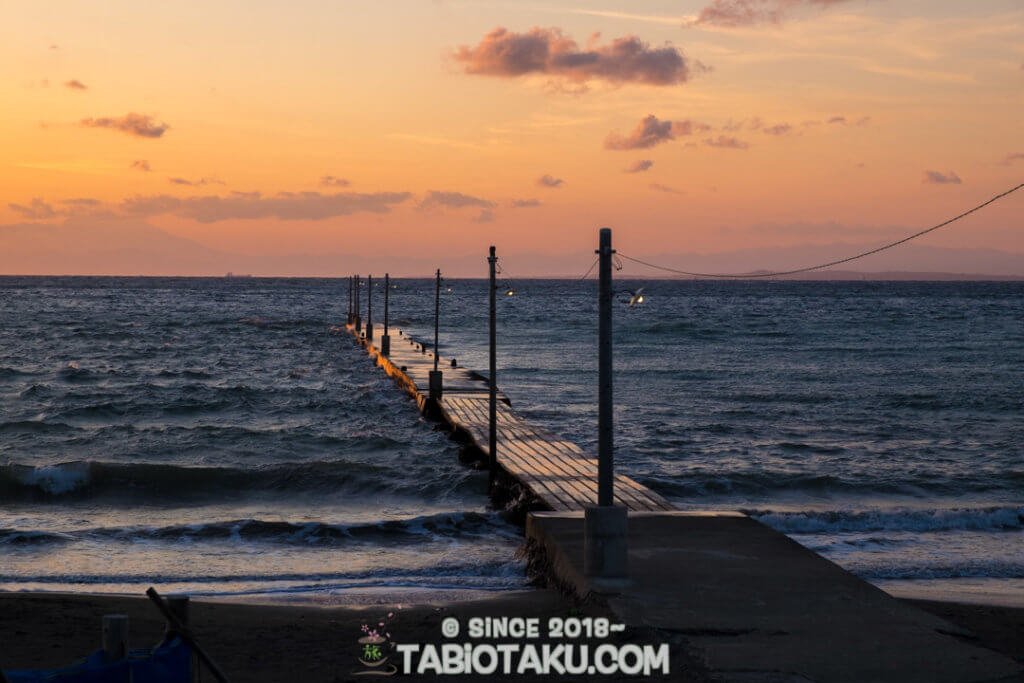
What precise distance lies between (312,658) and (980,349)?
184 feet

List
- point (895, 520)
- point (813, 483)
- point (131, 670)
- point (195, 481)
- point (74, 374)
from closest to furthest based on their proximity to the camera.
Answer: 1. point (131, 670)
2. point (895, 520)
3. point (813, 483)
4. point (195, 481)
5. point (74, 374)

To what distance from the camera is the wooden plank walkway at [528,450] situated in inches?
598

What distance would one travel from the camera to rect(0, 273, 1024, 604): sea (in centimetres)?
1387

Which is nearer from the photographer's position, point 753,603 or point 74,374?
point 753,603

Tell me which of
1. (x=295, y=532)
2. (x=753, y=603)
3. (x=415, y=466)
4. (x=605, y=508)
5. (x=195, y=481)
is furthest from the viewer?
(x=415, y=466)

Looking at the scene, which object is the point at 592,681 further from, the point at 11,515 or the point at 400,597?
the point at 11,515

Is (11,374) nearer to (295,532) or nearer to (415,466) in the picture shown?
(415,466)

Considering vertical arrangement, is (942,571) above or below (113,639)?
below

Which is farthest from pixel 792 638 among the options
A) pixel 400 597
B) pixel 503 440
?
pixel 503 440

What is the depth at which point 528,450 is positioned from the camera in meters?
20.2

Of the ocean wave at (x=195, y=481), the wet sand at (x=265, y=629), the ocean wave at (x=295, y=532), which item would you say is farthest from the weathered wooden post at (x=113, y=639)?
the ocean wave at (x=195, y=481)

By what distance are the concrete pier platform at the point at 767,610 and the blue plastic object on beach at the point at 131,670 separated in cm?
402

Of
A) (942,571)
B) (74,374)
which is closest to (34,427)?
(74,374)

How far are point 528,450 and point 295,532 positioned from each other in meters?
5.88
